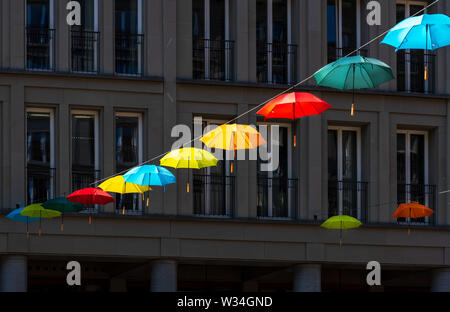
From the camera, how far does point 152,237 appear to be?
99.2 ft

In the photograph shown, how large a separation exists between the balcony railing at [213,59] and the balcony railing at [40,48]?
398cm

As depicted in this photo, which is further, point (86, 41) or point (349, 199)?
point (349, 199)

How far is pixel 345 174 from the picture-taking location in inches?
1281

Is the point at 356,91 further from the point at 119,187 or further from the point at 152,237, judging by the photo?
the point at 119,187

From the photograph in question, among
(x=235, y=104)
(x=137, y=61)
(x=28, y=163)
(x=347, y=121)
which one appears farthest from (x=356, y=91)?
(x=28, y=163)

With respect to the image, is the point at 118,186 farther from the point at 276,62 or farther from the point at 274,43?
the point at 274,43

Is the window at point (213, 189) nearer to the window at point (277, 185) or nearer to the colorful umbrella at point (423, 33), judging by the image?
the window at point (277, 185)

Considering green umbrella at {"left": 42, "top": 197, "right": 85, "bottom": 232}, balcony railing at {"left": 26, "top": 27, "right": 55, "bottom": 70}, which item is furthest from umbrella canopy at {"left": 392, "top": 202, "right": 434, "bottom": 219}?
balcony railing at {"left": 26, "top": 27, "right": 55, "bottom": 70}

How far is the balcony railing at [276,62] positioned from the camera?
3203 centimetres

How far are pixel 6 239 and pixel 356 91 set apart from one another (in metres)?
10.4

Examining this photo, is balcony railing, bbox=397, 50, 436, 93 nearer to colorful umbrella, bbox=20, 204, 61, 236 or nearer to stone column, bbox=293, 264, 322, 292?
stone column, bbox=293, 264, 322, 292

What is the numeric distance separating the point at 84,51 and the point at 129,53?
1.26m

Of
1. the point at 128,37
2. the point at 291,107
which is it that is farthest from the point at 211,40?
the point at 291,107

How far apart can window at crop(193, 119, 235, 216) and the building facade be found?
0.04m
